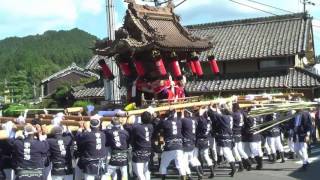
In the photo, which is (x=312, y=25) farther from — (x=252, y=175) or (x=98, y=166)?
(x=98, y=166)

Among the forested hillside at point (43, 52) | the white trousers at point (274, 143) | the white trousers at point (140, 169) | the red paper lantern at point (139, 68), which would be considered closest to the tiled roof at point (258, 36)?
the red paper lantern at point (139, 68)

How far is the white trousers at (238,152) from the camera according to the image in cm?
1287

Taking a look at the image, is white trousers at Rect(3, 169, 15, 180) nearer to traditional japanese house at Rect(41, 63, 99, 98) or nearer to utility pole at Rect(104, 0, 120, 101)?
utility pole at Rect(104, 0, 120, 101)

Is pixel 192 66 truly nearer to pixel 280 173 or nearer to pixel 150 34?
pixel 150 34

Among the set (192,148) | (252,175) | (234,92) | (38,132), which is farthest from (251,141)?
(234,92)

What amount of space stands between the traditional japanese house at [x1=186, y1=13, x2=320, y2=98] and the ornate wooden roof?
4352mm

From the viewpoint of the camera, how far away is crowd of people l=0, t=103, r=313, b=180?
29.5ft

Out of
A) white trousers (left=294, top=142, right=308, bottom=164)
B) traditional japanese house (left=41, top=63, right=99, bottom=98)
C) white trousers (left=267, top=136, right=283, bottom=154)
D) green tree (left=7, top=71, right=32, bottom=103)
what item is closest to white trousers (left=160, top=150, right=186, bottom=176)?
white trousers (left=294, top=142, right=308, bottom=164)

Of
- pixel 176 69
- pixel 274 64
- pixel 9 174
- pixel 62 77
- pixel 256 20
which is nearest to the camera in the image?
pixel 9 174

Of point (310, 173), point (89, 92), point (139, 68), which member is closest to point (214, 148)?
point (310, 173)

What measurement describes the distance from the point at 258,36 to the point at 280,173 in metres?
15.8

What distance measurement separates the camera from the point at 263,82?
24.0 metres

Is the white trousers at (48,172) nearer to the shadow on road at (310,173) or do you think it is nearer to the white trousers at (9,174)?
the white trousers at (9,174)

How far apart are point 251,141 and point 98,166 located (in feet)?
17.1
